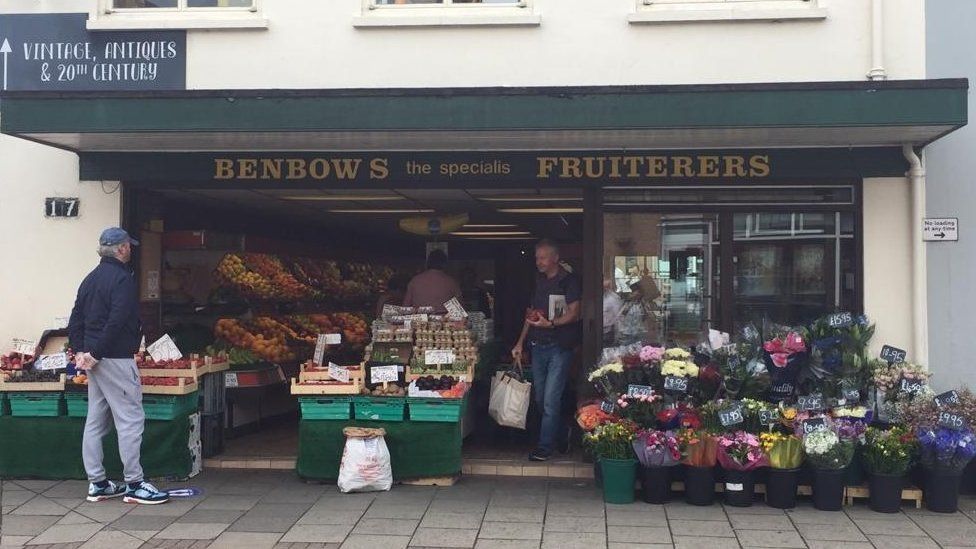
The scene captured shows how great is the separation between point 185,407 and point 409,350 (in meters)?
2.00

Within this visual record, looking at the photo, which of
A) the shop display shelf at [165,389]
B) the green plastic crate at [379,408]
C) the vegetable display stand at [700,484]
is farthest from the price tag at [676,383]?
the shop display shelf at [165,389]

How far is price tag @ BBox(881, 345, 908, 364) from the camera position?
6.66m

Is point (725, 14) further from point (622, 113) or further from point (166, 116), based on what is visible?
point (166, 116)

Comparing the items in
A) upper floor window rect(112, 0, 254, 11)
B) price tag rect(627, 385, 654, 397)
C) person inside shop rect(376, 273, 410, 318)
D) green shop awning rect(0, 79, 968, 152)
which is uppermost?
upper floor window rect(112, 0, 254, 11)

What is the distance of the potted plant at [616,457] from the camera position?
634 cm

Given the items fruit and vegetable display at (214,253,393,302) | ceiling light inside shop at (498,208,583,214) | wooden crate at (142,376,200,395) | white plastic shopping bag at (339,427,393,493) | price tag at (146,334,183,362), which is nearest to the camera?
white plastic shopping bag at (339,427,393,493)

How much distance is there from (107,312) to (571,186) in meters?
3.93

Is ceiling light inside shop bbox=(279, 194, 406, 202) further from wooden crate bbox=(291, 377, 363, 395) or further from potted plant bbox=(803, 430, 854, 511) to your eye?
potted plant bbox=(803, 430, 854, 511)

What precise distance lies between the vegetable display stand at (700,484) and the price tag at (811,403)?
2.92ft

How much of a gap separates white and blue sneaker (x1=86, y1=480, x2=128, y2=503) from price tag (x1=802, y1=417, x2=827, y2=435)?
17.0ft

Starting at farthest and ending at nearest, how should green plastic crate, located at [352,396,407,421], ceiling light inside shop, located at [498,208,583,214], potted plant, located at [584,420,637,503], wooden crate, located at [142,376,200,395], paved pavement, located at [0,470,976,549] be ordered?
ceiling light inside shop, located at [498,208,583,214], green plastic crate, located at [352,396,407,421], wooden crate, located at [142,376,200,395], potted plant, located at [584,420,637,503], paved pavement, located at [0,470,976,549]

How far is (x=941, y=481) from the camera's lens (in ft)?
20.2

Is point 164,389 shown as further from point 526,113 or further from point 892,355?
point 892,355

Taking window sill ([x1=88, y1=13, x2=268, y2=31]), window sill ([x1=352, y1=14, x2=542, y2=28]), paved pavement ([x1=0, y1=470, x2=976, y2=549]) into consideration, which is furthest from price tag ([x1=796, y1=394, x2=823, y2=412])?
window sill ([x1=88, y1=13, x2=268, y2=31])
